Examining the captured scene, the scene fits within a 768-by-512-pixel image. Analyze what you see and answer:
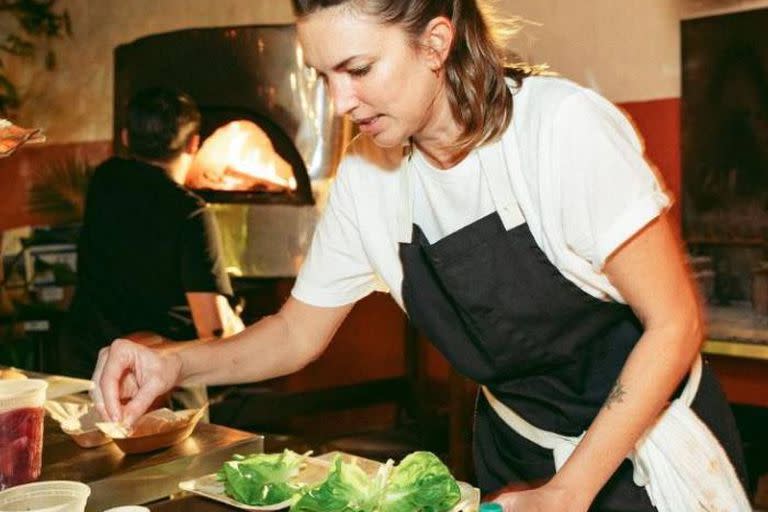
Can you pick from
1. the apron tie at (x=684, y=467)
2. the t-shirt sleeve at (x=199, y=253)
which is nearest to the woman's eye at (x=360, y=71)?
the apron tie at (x=684, y=467)

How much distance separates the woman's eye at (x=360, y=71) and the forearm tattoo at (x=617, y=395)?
0.63m

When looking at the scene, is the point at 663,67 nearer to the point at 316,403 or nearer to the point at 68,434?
the point at 316,403

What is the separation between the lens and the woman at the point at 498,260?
151 centimetres

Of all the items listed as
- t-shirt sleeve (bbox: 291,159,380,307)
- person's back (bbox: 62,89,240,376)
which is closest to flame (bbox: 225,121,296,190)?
person's back (bbox: 62,89,240,376)

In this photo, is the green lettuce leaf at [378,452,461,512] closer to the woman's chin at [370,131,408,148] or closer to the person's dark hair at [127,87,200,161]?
the woman's chin at [370,131,408,148]

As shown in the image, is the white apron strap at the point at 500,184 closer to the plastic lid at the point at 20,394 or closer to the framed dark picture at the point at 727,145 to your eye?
the plastic lid at the point at 20,394

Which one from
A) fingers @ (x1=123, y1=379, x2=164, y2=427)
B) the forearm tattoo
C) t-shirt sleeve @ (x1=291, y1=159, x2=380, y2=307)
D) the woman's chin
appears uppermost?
the woman's chin

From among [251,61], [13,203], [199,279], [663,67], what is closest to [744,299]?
[663,67]

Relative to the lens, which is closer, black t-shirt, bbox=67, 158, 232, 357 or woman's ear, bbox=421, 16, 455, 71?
woman's ear, bbox=421, 16, 455, 71

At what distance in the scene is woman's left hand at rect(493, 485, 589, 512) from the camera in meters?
1.40

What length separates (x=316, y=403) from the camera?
487 centimetres

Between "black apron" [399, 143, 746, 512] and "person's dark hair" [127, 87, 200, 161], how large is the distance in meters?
1.88

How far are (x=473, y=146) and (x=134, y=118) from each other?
213 cm

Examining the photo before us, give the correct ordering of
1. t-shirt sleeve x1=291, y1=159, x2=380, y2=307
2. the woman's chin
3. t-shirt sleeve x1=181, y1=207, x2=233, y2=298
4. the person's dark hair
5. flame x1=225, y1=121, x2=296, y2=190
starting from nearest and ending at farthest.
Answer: the woman's chin < t-shirt sleeve x1=291, y1=159, x2=380, y2=307 < t-shirt sleeve x1=181, y1=207, x2=233, y2=298 < the person's dark hair < flame x1=225, y1=121, x2=296, y2=190
